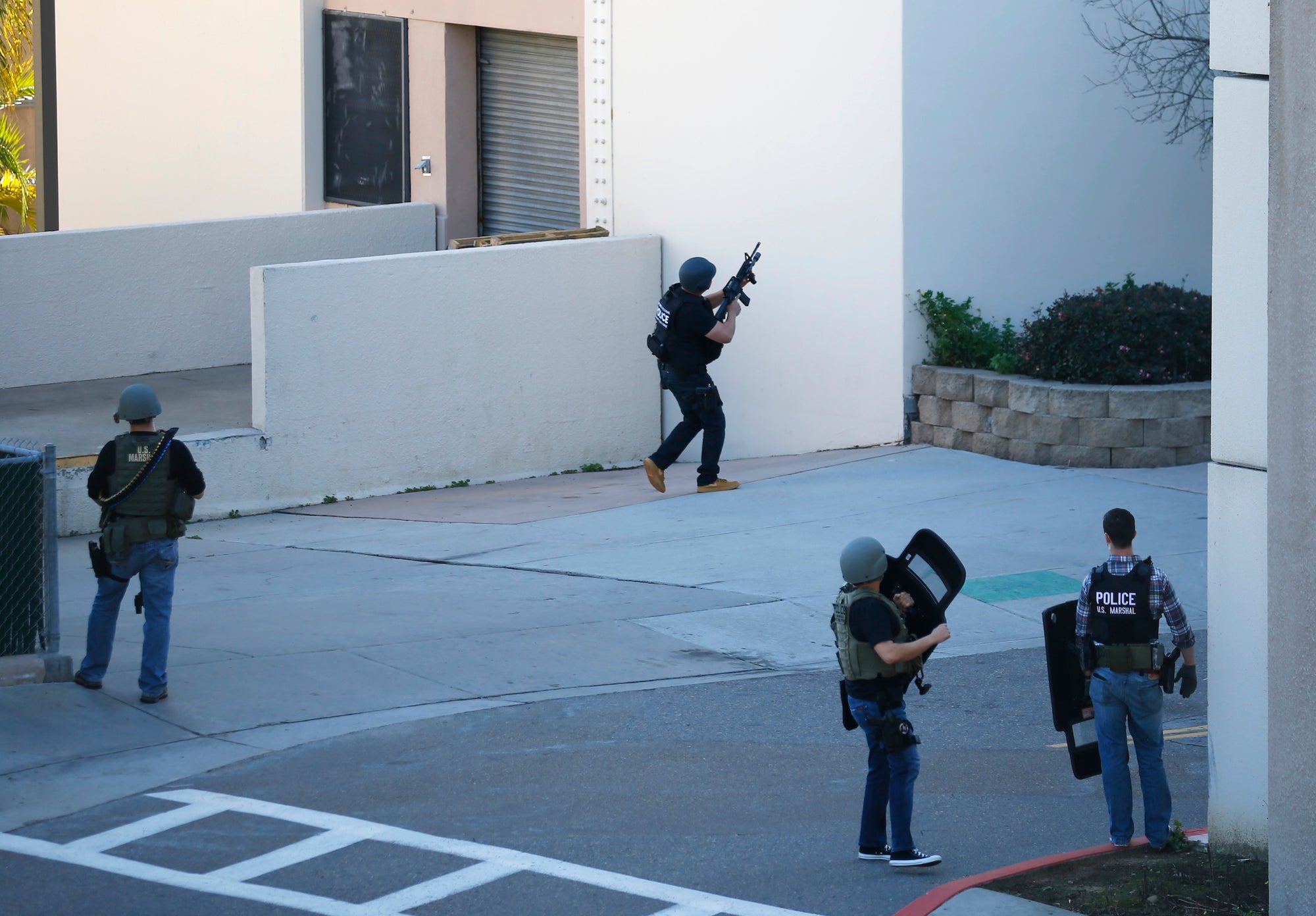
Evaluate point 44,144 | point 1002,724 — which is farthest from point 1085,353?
point 44,144

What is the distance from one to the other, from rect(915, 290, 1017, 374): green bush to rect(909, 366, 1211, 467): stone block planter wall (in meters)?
0.49

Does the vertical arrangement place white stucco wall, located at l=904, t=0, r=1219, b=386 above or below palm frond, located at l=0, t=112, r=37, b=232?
below

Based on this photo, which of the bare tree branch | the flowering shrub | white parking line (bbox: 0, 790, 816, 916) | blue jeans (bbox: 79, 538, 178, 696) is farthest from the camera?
the bare tree branch

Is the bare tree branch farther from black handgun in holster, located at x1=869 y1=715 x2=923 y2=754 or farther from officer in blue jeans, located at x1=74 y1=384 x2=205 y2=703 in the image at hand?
black handgun in holster, located at x1=869 y1=715 x2=923 y2=754

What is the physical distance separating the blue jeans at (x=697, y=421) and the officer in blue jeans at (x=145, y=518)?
5652 millimetres

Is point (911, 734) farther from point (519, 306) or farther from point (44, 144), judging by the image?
point (44, 144)

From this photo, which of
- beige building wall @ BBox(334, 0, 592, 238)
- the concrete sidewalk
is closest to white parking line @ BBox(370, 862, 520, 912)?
the concrete sidewalk

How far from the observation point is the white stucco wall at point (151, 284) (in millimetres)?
16469

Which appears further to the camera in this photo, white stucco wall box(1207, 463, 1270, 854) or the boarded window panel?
the boarded window panel

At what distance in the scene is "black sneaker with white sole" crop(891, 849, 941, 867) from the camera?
6523 millimetres

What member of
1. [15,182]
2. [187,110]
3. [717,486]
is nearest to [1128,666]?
[717,486]

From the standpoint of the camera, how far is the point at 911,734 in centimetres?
650

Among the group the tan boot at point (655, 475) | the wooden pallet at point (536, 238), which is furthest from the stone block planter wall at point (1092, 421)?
the wooden pallet at point (536, 238)

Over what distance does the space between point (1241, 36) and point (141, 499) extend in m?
5.66
